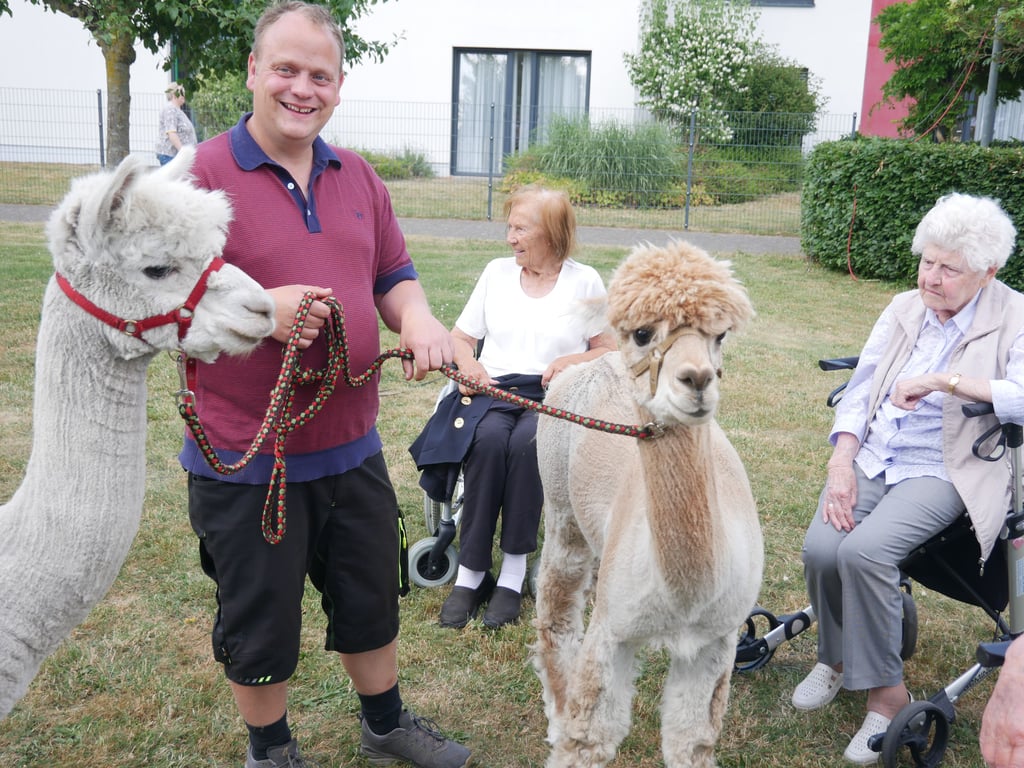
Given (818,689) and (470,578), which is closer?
(818,689)

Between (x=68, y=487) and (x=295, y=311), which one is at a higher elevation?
(x=295, y=311)

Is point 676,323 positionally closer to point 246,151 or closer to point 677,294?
point 677,294

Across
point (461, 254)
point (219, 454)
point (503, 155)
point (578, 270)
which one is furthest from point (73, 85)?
point (219, 454)

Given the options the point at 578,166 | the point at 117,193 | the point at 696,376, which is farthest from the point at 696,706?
the point at 578,166

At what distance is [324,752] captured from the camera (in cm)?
301

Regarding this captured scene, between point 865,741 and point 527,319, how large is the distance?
2061 millimetres

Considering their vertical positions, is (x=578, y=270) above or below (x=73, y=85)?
below

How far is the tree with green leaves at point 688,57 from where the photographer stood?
1872cm

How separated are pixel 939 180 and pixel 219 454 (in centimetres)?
1058

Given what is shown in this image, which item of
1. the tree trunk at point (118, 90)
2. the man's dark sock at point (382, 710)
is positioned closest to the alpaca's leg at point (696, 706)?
the man's dark sock at point (382, 710)

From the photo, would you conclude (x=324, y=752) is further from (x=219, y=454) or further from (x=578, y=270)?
(x=578, y=270)

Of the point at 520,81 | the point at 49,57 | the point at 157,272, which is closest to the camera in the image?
the point at 157,272

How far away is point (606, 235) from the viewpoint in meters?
13.8

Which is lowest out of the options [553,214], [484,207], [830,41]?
[484,207]
